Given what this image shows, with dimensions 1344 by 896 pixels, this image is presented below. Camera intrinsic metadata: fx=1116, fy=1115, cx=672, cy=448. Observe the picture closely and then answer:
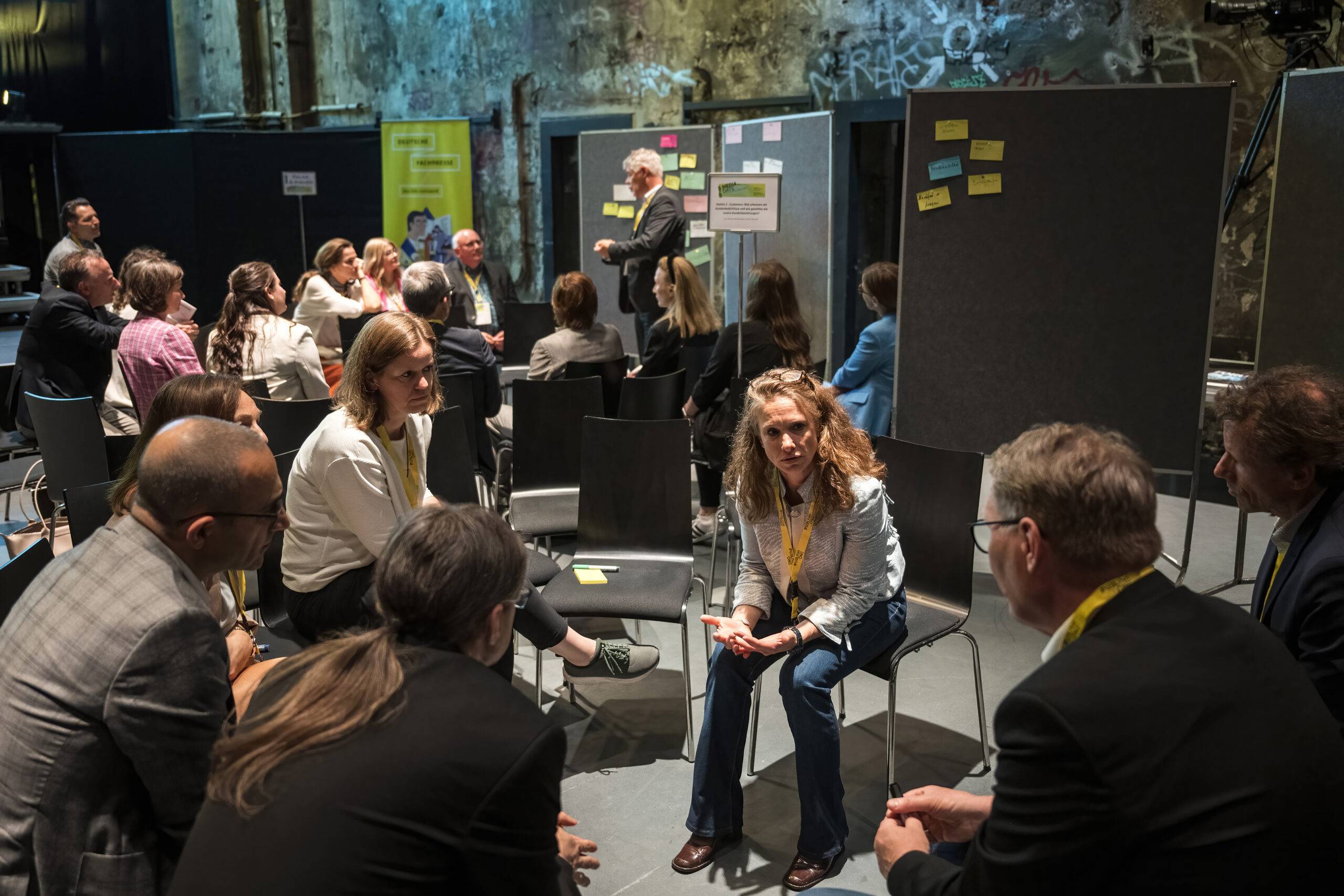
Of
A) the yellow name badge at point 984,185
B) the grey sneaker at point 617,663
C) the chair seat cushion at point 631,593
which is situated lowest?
the grey sneaker at point 617,663

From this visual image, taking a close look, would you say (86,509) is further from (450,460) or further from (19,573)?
(450,460)

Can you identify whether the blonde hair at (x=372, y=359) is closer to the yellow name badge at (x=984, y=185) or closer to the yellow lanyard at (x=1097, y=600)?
the yellow lanyard at (x=1097, y=600)

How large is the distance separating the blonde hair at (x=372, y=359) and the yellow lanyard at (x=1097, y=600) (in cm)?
193

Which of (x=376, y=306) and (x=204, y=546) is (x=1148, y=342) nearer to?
(x=204, y=546)

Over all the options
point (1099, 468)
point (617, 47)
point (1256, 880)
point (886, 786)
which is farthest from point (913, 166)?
point (617, 47)

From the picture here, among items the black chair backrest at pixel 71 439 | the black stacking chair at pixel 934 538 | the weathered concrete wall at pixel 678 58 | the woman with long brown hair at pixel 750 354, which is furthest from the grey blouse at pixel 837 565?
the weathered concrete wall at pixel 678 58

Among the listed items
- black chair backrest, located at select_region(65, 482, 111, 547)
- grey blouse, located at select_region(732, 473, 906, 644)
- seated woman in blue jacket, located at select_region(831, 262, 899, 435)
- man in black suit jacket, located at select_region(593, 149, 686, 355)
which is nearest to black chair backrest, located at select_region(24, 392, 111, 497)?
black chair backrest, located at select_region(65, 482, 111, 547)

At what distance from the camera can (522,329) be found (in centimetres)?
667

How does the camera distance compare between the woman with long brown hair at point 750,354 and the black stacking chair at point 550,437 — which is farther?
the woman with long brown hair at point 750,354

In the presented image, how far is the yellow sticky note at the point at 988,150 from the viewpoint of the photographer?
4191mm

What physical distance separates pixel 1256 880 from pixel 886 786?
6.04 feet

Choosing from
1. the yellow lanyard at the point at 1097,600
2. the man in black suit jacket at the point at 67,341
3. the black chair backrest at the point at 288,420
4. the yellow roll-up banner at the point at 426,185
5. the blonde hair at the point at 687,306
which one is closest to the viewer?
the yellow lanyard at the point at 1097,600

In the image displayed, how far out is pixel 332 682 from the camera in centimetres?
139

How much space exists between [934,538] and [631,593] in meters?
0.91
